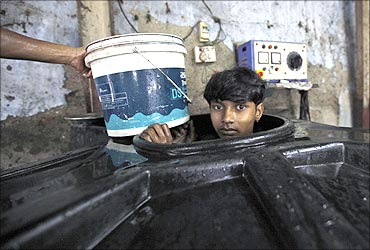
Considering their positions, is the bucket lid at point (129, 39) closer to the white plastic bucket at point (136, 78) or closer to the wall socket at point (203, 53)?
the white plastic bucket at point (136, 78)

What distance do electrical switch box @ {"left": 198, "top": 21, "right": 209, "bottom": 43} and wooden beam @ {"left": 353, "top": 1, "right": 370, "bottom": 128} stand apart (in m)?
1.83

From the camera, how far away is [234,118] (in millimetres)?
1271

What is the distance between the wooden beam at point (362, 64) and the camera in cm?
278

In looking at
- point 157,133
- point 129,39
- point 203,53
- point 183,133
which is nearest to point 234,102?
point 183,133

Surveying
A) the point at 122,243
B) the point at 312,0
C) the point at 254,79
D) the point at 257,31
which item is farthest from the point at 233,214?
the point at 312,0

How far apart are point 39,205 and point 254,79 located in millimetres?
1167

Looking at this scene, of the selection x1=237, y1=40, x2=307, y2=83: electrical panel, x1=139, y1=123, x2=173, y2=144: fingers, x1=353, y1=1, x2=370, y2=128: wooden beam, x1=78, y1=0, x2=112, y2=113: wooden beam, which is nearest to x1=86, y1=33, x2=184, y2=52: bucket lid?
x1=139, y1=123, x2=173, y2=144: fingers

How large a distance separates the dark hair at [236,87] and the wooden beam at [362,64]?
7.17ft

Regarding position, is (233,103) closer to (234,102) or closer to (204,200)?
(234,102)

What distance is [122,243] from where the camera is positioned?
47 cm

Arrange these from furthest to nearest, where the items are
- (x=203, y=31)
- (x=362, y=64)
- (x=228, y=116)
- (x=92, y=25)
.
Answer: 1. (x=362, y=64)
2. (x=203, y=31)
3. (x=92, y=25)
4. (x=228, y=116)

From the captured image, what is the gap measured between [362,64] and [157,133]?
2.90m

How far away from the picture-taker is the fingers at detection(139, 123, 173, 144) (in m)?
0.93

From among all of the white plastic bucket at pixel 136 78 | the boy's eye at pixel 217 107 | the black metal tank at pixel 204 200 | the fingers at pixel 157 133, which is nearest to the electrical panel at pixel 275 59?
the boy's eye at pixel 217 107
